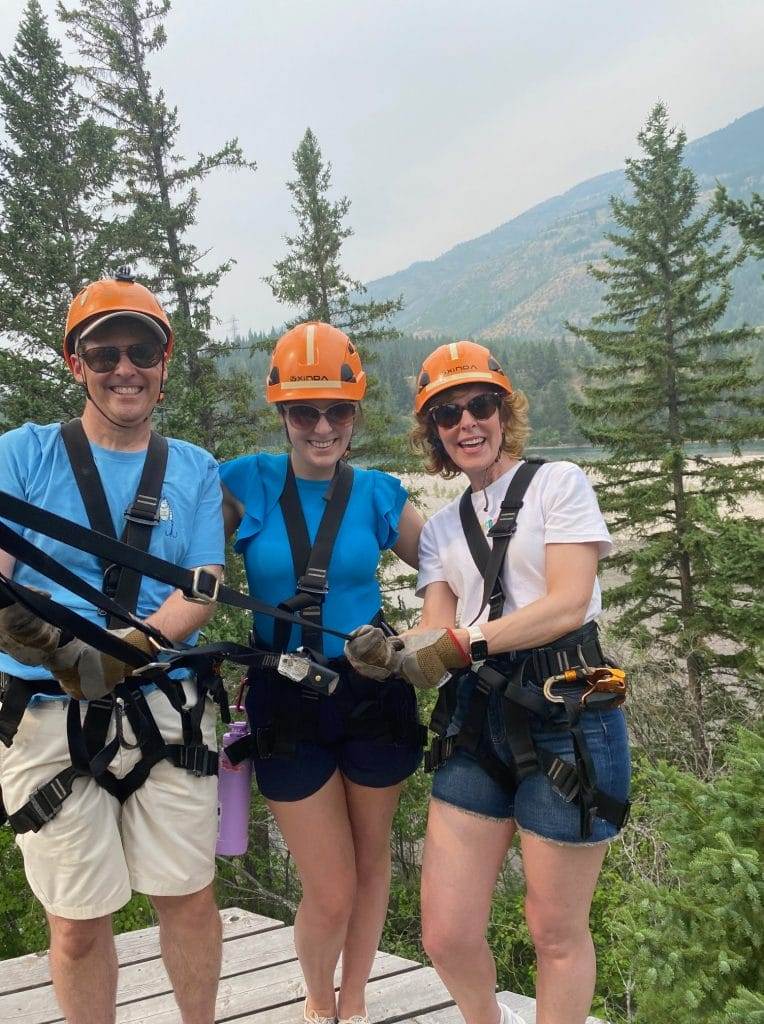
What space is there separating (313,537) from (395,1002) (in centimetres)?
246

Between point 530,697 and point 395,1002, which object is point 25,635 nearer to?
point 530,697

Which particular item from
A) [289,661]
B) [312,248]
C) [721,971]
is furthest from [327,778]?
[312,248]

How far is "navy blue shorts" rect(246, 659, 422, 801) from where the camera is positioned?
292cm

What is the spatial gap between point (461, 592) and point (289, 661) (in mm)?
786

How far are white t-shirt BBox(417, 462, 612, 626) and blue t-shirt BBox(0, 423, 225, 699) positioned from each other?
97 cm

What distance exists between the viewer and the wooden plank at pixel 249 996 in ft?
11.6

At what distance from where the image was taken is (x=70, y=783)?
249cm

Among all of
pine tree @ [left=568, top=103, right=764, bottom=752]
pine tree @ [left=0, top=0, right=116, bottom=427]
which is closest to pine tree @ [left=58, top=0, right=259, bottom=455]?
pine tree @ [left=0, top=0, right=116, bottom=427]

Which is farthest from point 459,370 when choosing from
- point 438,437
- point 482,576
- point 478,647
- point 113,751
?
point 113,751

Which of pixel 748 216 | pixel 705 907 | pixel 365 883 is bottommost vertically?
pixel 705 907

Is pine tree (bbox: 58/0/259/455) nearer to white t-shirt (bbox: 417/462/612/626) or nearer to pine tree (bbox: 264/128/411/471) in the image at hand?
pine tree (bbox: 264/128/411/471)

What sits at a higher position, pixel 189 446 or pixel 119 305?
pixel 119 305

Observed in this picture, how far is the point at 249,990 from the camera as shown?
3.70 metres

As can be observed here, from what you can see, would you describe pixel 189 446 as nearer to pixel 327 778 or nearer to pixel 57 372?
pixel 327 778
